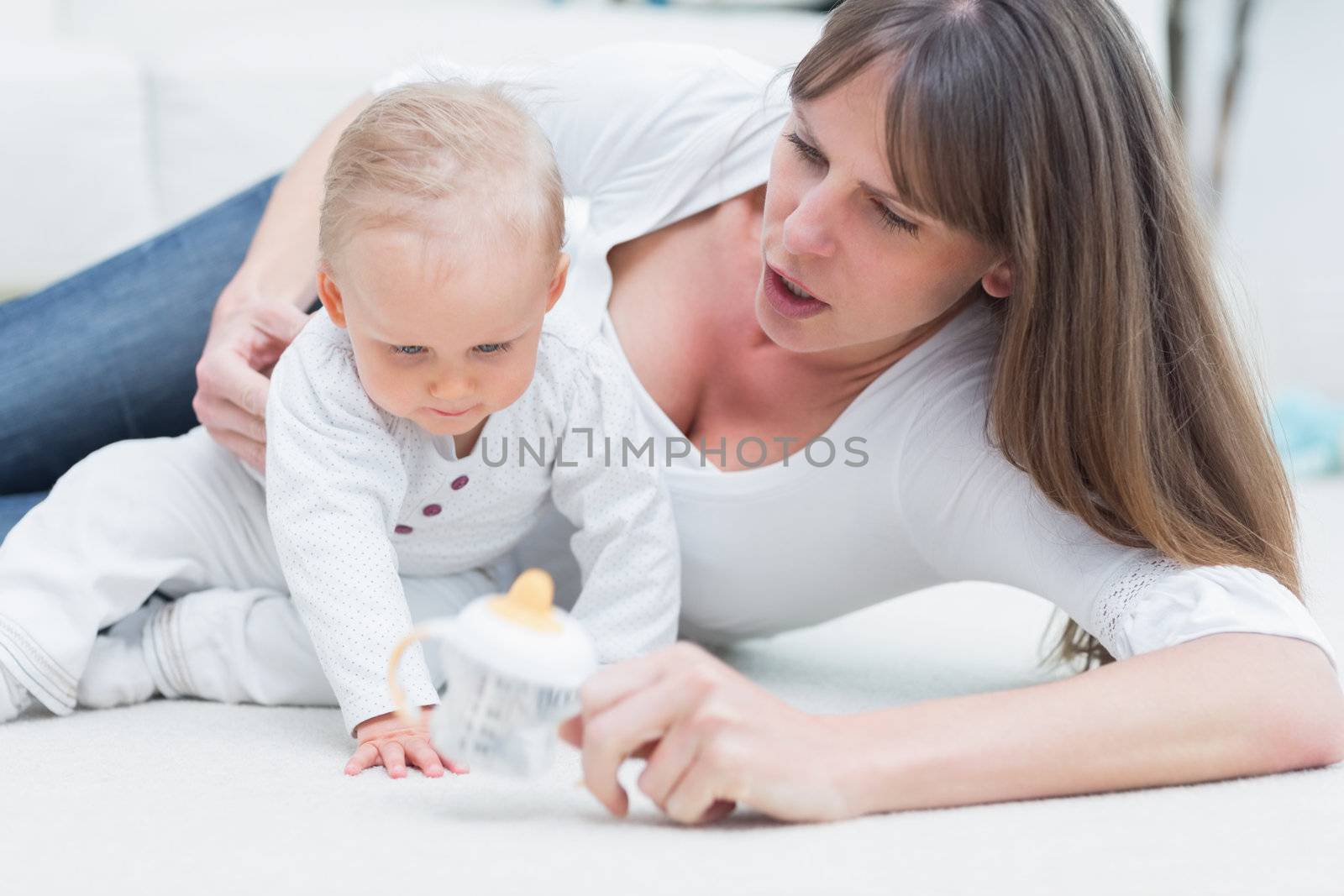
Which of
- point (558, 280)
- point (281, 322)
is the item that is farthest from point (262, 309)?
point (558, 280)

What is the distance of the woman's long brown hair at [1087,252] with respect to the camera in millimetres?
1057

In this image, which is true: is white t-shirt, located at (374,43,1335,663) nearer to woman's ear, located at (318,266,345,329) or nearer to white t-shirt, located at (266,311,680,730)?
white t-shirt, located at (266,311,680,730)

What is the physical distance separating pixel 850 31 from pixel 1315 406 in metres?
2.08

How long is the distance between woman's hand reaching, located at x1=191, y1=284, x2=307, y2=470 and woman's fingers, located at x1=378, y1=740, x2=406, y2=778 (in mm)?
340

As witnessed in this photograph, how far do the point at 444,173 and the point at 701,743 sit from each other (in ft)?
1.53

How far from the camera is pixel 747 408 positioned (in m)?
1.37

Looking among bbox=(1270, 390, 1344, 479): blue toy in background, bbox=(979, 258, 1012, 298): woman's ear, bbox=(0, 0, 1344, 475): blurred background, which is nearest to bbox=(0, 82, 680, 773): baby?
bbox=(979, 258, 1012, 298): woman's ear

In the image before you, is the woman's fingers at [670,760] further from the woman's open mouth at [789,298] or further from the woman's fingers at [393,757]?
the woman's open mouth at [789,298]

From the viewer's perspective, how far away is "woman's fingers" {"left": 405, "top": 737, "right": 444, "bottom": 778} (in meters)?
1.04

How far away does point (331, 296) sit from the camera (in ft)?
3.74

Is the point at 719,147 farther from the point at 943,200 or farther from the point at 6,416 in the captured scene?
the point at 6,416

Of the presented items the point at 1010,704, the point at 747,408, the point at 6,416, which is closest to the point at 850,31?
the point at 747,408

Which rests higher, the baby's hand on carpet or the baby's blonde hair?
the baby's blonde hair

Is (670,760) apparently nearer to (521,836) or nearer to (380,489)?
(521,836)
